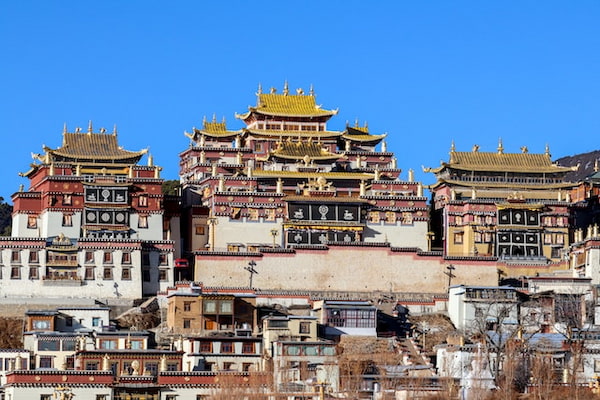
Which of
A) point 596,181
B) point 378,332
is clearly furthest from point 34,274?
point 596,181

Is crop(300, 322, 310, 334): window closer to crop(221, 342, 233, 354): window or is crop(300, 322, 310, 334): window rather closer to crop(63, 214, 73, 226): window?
crop(221, 342, 233, 354): window

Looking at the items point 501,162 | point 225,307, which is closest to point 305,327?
point 225,307

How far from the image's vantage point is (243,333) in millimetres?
91438

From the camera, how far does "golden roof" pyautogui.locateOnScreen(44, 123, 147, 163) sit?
113000 mm

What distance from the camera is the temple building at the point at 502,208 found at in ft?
372

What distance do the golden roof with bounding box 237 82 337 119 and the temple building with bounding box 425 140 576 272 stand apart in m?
10.3

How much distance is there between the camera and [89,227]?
352 feet

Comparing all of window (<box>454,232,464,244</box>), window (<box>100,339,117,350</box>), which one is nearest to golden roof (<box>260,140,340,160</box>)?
window (<box>454,232,464,244</box>)

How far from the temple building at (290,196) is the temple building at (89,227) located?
3.41 meters

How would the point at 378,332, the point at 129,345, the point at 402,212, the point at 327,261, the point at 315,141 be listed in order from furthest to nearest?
the point at 315,141
the point at 402,212
the point at 327,261
the point at 378,332
the point at 129,345

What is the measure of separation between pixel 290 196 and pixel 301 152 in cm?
759

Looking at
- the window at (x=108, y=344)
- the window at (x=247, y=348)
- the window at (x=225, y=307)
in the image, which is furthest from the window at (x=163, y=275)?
the window at (x=247, y=348)

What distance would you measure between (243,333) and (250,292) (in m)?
9.46

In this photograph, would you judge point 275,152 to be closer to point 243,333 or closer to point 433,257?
point 433,257
